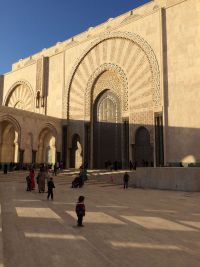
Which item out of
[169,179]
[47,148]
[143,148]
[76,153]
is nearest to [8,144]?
[47,148]

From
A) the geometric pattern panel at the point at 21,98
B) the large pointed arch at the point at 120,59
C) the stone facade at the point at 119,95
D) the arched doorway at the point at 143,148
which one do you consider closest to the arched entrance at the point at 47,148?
the stone facade at the point at 119,95

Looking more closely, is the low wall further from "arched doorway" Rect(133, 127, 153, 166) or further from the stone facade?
"arched doorway" Rect(133, 127, 153, 166)

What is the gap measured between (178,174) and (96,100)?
10.5 meters

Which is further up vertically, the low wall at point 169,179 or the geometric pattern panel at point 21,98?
the geometric pattern panel at point 21,98

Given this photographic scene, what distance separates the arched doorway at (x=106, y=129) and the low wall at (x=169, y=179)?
550cm

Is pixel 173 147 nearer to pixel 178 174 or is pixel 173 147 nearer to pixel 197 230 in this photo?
pixel 178 174

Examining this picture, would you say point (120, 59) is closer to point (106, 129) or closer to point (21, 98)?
point (106, 129)

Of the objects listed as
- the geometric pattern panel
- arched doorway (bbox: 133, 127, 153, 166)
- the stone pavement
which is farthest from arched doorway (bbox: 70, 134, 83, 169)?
the stone pavement

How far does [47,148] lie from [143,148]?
373 inches

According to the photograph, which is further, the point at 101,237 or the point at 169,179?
the point at 169,179

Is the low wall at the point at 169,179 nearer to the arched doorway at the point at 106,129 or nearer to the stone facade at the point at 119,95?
the stone facade at the point at 119,95

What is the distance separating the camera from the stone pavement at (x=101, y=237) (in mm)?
3246

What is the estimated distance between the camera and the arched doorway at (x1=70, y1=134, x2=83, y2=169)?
68.9 ft

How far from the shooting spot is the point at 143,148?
683 inches
